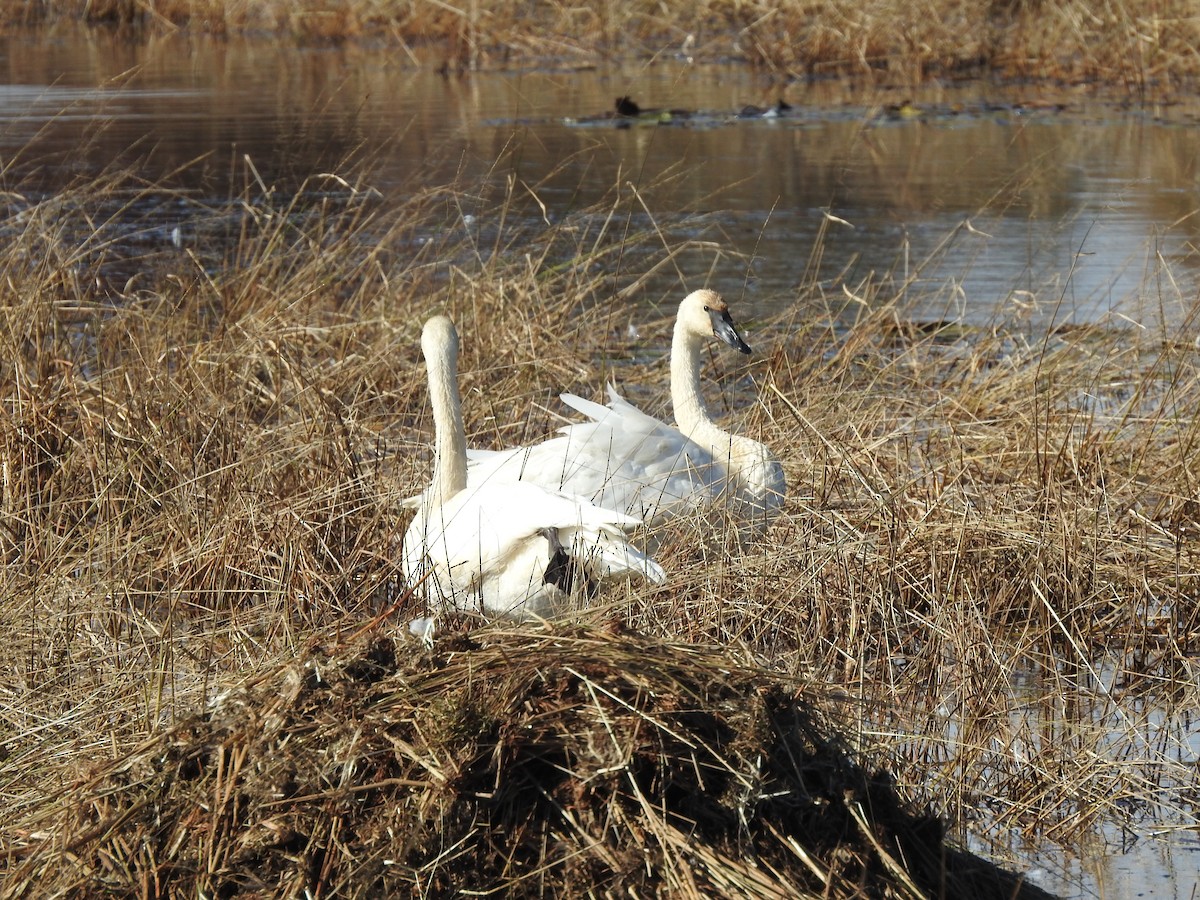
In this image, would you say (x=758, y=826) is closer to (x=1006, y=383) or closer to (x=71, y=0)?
(x=1006, y=383)

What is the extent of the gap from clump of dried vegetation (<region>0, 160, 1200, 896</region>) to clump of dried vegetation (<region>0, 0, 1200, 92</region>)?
9002mm

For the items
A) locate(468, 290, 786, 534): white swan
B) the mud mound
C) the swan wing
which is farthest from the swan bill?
the mud mound

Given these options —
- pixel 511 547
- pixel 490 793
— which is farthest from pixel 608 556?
pixel 490 793

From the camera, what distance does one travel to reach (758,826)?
2.80 m

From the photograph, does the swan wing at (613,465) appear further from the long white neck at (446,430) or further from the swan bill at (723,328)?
the swan bill at (723,328)

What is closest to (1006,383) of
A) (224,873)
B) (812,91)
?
(224,873)

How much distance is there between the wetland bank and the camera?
278 cm

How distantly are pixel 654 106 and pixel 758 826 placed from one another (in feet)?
45.9

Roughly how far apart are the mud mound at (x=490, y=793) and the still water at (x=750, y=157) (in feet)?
14.8

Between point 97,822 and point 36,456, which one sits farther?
point 36,456

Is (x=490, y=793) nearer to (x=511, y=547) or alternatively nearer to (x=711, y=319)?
(x=511, y=547)

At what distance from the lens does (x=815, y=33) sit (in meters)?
18.4

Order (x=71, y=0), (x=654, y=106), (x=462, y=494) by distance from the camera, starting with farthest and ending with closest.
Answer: (x=71, y=0) < (x=654, y=106) < (x=462, y=494)

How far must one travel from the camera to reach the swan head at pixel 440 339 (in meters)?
5.04
